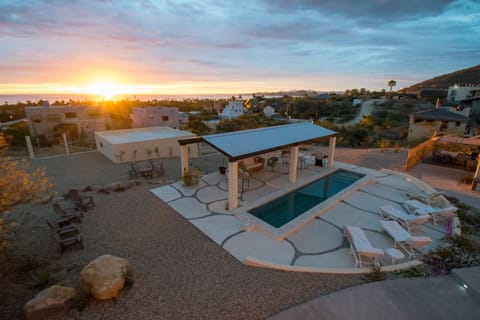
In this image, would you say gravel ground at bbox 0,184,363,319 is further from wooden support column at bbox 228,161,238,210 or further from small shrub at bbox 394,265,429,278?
wooden support column at bbox 228,161,238,210

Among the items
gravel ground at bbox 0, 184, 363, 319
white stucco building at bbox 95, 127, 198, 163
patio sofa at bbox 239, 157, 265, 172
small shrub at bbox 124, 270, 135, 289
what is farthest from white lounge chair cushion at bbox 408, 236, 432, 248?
white stucco building at bbox 95, 127, 198, 163

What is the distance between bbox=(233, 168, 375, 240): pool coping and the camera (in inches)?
244

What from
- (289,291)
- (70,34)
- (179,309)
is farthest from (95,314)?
(70,34)

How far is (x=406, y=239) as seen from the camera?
5516mm

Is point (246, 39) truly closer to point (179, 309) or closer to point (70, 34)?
point (70, 34)

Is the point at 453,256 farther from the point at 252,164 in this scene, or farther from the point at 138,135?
the point at 138,135

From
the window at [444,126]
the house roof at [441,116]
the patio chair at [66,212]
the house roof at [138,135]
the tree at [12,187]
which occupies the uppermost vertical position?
the house roof at [441,116]

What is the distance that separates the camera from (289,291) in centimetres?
416

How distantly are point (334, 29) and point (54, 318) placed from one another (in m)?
18.1

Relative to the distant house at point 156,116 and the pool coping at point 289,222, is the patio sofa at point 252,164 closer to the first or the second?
the pool coping at point 289,222

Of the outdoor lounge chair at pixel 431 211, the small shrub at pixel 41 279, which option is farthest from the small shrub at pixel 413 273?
→ the small shrub at pixel 41 279

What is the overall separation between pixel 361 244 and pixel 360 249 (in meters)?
0.25

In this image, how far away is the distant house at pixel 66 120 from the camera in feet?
81.2

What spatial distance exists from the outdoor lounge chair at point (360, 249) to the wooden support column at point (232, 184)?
3.54m
